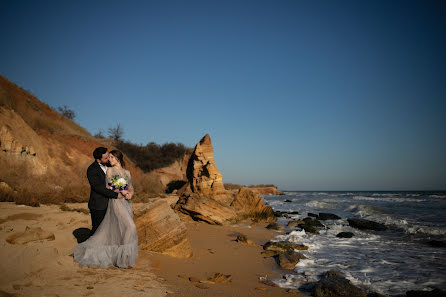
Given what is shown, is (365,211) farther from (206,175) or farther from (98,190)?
(98,190)

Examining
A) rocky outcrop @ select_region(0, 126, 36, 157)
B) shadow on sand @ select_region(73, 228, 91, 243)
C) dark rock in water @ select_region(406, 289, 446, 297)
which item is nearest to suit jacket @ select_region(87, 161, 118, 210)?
shadow on sand @ select_region(73, 228, 91, 243)

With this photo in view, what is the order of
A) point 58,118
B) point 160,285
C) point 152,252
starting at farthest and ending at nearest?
point 58,118, point 152,252, point 160,285

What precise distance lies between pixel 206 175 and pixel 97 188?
11236mm

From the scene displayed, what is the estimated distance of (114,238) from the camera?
472cm

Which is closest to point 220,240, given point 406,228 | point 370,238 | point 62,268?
point 62,268

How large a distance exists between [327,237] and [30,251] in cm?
970

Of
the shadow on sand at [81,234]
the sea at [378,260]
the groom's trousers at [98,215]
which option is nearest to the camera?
the groom's trousers at [98,215]

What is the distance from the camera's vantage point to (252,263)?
6395 mm

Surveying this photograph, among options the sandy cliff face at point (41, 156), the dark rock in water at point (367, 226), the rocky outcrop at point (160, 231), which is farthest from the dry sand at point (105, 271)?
the dark rock in water at point (367, 226)

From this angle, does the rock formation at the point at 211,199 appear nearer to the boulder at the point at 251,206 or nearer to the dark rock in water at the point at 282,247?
the boulder at the point at 251,206

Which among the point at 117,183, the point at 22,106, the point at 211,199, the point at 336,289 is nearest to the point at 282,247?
the point at 336,289

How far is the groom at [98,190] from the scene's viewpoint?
4.75 meters

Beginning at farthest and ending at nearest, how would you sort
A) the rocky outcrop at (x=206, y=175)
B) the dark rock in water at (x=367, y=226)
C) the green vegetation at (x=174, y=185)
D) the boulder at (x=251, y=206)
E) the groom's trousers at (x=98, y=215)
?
the green vegetation at (x=174, y=185) < the rocky outcrop at (x=206, y=175) < the boulder at (x=251, y=206) < the dark rock in water at (x=367, y=226) < the groom's trousers at (x=98, y=215)

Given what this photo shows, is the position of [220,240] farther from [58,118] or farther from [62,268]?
[58,118]
